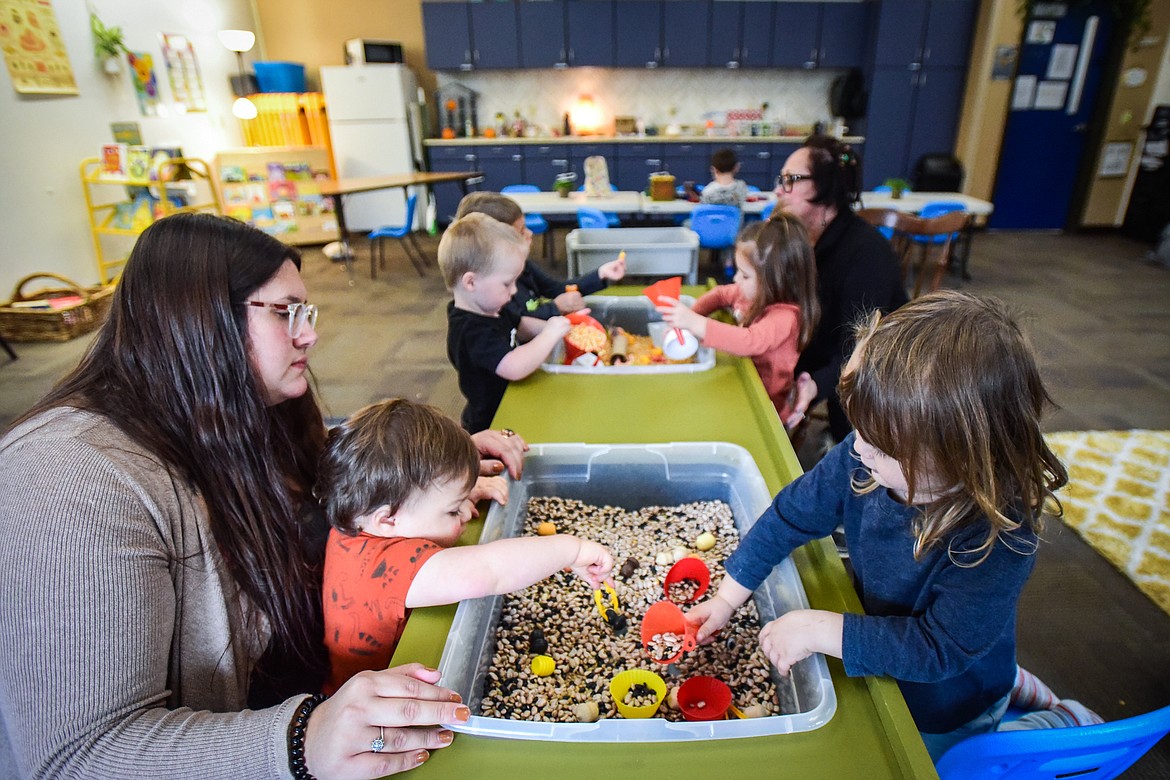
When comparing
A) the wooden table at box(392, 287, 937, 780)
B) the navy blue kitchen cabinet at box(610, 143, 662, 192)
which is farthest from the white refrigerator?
the wooden table at box(392, 287, 937, 780)

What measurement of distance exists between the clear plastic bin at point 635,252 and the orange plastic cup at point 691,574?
2424 mm

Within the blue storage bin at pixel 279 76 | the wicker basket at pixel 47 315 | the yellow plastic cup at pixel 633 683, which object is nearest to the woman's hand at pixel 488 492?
the yellow plastic cup at pixel 633 683

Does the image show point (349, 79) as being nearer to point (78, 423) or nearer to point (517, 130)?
point (517, 130)

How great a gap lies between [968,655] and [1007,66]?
823 centimetres

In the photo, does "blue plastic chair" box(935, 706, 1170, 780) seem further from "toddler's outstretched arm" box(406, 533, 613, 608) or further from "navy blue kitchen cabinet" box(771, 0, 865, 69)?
"navy blue kitchen cabinet" box(771, 0, 865, 69)

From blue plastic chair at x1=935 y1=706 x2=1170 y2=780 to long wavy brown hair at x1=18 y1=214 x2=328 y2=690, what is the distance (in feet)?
3.15

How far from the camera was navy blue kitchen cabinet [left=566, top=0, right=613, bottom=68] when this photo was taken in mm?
7332

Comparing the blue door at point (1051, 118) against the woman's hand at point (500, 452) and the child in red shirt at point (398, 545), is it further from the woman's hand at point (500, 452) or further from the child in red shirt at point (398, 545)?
the child in red shirt at point (398, 545)

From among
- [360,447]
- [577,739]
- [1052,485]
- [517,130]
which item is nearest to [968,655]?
[1052,485]

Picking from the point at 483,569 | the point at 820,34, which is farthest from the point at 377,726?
the point at 820,34

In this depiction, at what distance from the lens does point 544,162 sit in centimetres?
768

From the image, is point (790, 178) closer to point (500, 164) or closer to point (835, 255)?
point (835, 255)

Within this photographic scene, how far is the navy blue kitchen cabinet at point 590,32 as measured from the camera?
24.1ft

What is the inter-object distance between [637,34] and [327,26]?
142 inches
